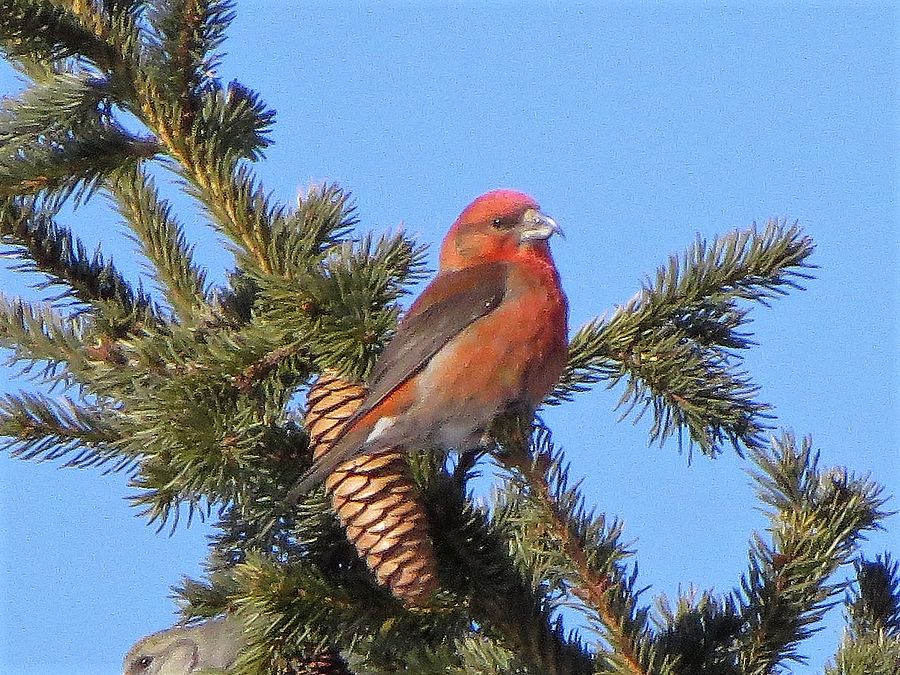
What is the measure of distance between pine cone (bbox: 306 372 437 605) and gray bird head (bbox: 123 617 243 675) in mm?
398

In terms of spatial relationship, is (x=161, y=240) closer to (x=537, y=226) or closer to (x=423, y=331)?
(x=423, y=331)

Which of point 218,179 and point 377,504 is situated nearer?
point 377,504

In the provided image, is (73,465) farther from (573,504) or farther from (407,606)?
(573,504)

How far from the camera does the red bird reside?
278 cm

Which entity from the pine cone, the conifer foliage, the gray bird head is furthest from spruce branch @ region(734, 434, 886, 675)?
the gray bird head

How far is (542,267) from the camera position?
140 inches

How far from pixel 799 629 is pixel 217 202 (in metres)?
1.49

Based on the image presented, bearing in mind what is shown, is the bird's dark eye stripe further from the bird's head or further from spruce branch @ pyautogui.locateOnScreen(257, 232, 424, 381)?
spruce branch @ pyautogui.locateOnScreen(257, 232, 424, 381)

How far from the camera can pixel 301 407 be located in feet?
9.46

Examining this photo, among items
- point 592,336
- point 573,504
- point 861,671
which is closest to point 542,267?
point 592,336

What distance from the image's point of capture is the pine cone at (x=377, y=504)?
2328 mm

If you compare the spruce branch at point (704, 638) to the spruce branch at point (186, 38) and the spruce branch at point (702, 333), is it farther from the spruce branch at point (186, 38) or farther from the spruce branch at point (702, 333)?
the spruce branch at point (186, 38)

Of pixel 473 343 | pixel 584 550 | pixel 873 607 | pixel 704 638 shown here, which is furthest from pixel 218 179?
pixel 873 607

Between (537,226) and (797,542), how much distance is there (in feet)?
5.28
